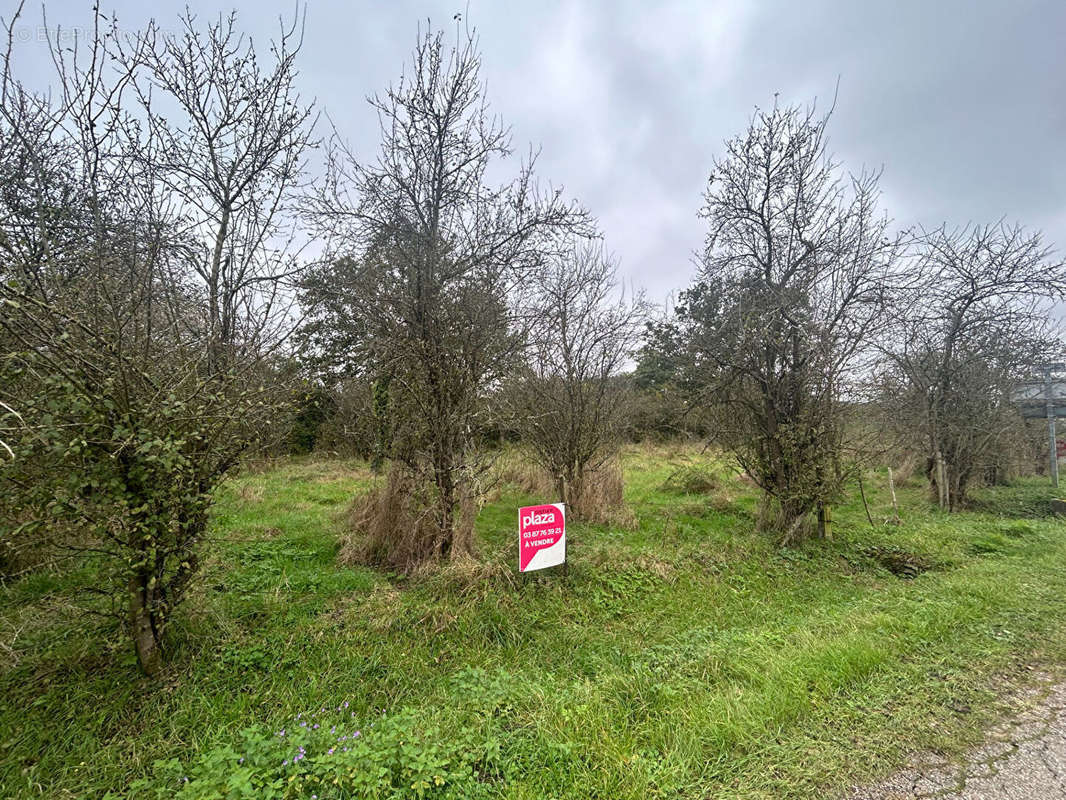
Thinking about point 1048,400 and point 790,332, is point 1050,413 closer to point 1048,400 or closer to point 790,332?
point 1048,400

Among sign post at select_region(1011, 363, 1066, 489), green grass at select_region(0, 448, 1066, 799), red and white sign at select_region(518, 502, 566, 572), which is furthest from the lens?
sign post at select_region(1011, 363, 1066, 489)

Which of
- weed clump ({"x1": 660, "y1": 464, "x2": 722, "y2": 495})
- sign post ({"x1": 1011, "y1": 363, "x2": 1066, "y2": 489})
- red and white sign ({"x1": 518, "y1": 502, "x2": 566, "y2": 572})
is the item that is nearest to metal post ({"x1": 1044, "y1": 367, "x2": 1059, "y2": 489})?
sign post ({"x1": 1011, "y1": 363, "x2": 1066, "y2": 489})

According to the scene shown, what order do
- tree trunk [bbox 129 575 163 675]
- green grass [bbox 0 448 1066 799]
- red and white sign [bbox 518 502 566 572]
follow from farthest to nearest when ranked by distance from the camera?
1. red and white sign [bbox 518 502 566 572]
2. tree trunk [bbox 129 575 163 675]
3. green grass [bbox 0 448 1066 799]

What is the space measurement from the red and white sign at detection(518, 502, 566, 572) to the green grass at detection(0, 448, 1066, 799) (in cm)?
35

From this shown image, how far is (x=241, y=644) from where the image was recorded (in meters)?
3.15

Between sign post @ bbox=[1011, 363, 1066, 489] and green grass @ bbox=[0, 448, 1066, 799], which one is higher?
sign post @ bbox=[1011, 363, 1066, 489]

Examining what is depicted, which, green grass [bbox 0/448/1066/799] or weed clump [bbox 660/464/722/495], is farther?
weed clump [bbox 660/464/722/495]

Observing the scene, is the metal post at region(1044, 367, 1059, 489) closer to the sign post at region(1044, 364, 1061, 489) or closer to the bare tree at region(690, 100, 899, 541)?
the sign post at region(1044, 364, 1061, 489)

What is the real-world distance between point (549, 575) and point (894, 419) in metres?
8.82

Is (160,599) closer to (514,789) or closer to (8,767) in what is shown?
(8,767)

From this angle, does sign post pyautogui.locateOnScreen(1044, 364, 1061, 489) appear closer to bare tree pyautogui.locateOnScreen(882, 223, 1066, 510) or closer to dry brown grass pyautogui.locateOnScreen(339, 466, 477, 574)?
bare tree pyautogui.locateOnScreen(882, 223, 1066, 510)

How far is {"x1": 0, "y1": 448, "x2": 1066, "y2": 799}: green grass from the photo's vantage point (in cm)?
208

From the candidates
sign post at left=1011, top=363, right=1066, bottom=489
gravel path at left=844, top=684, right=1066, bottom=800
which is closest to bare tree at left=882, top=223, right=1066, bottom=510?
sign post at left=1011, top=363, right=1066, bottom=489

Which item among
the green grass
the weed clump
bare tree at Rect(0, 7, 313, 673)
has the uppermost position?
bare tree at Rect(0, 7, 313, 673)
